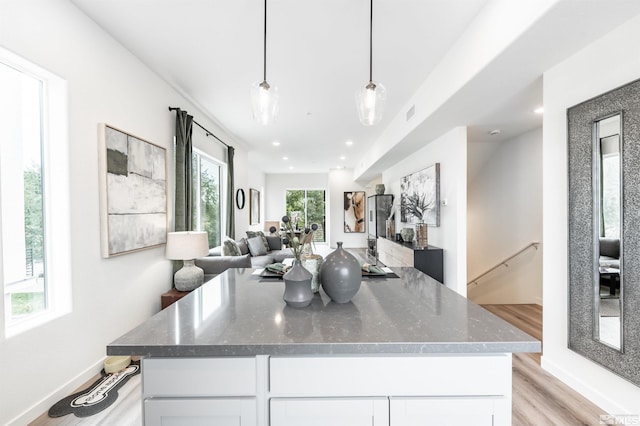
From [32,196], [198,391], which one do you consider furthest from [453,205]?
[32,196]

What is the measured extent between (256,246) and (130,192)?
3.22 metres

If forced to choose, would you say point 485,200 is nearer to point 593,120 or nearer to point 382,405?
point 593,120

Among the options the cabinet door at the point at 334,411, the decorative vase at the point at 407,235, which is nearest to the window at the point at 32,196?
the cabinet door at the point at 334,411

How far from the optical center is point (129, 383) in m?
2.21

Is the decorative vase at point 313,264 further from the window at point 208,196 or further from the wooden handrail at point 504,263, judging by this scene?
the wooden handrail at point 504,263

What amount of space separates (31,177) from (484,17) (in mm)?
3345

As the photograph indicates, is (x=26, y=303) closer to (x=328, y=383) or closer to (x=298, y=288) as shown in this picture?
(x=298, y=288)

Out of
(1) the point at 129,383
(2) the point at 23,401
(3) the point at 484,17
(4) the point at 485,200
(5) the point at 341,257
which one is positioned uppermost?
(3) the point at 484,17

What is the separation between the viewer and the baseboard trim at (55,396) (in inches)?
68.3

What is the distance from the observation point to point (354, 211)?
983 centimetres

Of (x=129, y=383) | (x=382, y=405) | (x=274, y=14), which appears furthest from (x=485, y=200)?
(x=129, y=383)

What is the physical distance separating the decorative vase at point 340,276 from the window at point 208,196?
3.16 m

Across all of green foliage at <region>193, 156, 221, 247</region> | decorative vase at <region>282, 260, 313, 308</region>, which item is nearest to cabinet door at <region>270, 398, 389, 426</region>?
decorative vase at <region>282, 260, 313, 308</region>

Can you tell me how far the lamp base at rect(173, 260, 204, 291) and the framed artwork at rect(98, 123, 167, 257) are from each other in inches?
15.4
